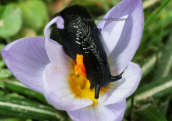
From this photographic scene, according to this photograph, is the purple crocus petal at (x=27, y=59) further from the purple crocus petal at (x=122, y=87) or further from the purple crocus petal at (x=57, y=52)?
the purple crocus petal at (x=122, y=87)

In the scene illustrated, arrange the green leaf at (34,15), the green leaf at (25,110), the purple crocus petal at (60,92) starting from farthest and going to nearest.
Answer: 1. the green leaf at (34,15)
2. the green leaf at (25,110)
3. the purple crocus petal at (60,92)

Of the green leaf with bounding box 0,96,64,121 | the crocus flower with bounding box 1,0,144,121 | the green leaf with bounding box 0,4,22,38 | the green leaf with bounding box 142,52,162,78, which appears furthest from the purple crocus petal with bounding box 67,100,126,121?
the green leaf with bounding box 0,4,22,38

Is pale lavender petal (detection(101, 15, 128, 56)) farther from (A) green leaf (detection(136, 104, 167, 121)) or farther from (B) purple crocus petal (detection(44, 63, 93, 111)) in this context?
(A) green leaf (detection(136, 104, 167, 121))

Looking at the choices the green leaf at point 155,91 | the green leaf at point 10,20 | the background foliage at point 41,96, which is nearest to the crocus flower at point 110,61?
the background foliage at point 41,96

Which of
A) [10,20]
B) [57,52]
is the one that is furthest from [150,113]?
[10,20]

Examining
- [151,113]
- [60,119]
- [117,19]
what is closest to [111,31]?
[117,19]

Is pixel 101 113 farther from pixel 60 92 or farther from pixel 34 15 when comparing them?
pixel 34 15
